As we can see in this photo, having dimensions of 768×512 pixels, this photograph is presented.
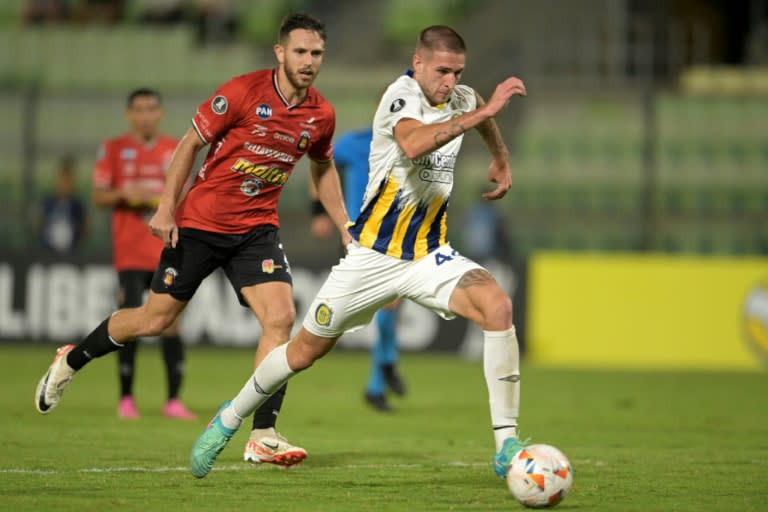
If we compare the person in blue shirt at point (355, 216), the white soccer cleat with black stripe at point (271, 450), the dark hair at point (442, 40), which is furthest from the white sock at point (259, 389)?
the person in blue shirt at point (355, 216)

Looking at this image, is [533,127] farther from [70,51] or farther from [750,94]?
[70,51]

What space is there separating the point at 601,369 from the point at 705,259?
182 cm

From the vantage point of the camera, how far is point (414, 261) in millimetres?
6617

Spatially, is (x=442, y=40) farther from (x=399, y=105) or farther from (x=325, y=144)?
(x=325, y=144)

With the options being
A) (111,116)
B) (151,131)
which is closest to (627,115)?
(111,116)

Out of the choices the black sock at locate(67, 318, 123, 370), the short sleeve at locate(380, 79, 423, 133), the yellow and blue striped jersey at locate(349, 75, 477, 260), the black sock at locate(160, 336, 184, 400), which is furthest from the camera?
the black sock at locate(160, 336, 184, 400)

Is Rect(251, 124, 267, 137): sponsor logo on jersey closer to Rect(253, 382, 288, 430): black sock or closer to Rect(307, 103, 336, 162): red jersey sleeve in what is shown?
Rect(307, 103, 336, 162): red jersey sleeve

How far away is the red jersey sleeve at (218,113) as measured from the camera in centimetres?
723

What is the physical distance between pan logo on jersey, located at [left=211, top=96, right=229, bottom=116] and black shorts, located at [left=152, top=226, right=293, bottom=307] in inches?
28.3

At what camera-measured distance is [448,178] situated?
264 inches

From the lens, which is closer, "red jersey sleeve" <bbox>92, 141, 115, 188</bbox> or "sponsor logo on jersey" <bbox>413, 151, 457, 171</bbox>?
"sponsor logo on jersey" <bbox>413, 151, 457, 171</bbox>

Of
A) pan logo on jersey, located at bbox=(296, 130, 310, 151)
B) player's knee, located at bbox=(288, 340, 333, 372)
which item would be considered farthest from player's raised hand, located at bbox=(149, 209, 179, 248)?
player's knee, located at bbox=(288, 340, 333, 372)

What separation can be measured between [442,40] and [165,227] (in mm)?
1872

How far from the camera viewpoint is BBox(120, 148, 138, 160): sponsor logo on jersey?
10016 mm
